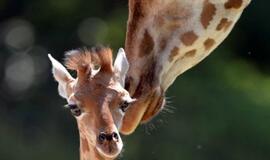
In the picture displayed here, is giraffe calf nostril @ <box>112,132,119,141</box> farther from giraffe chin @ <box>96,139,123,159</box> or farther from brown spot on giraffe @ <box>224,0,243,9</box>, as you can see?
brown spot on giraffe @ <box>224,0,243,9</box>

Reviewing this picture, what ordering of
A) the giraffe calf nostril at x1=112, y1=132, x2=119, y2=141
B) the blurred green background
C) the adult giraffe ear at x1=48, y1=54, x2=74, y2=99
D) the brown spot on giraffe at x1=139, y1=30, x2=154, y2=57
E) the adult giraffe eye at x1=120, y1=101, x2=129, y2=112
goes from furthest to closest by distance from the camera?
the blurred green background < the brown spot on giraffe at x1=139, y1=30, x2=154, y2=57 < the adult giraffe ear at x1=48, y1=54, x2=74, y2=99 < the adult giraffe eye at x1=120, y1=101, x2=129, y2=112 < the giraffe calf nostril at x1=112, y1=132, x2=119, y2=141

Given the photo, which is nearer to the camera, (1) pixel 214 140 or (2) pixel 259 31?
(1) pixel 214 140

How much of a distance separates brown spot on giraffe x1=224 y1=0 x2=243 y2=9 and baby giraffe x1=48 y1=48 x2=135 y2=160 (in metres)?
0.33

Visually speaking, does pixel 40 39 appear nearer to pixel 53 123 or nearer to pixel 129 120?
pixel 53 123

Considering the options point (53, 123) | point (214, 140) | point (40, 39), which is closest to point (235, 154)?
point (214, 140)

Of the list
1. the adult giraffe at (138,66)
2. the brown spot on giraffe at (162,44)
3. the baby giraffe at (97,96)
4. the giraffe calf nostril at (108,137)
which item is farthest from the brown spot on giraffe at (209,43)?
the giraffe calf nostril at (108,137)

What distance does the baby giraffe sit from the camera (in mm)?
2928

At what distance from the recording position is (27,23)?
8766mm

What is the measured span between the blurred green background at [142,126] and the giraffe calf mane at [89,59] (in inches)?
147

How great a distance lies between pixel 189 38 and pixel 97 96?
402 mm

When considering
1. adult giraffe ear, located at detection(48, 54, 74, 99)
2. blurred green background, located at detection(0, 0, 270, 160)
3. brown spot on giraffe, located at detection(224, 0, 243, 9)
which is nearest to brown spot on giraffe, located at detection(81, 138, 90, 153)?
adult giraffe ear, located at detection(48, 54, 74, 99)

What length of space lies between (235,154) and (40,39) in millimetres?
1800

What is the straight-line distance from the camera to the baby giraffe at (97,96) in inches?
115

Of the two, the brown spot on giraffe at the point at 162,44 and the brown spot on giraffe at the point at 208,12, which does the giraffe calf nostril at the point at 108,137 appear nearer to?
the brown spot on giraffe at the point at 162,44
